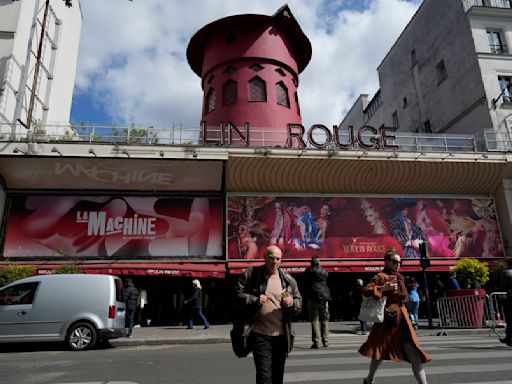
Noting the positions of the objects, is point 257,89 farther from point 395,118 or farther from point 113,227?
point 395,118

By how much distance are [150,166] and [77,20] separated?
15.5 m

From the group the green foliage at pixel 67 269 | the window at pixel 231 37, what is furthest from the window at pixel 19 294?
the window at pixel 231 37

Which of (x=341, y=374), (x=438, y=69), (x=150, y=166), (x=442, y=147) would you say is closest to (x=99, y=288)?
(x=341, y=374)

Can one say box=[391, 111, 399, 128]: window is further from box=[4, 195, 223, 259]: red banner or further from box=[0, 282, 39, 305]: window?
box=[0, 282, 39, 305]: window

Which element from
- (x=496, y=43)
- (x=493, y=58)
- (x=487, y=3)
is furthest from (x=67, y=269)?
(x=487, y=3)

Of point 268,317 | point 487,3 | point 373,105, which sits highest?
point 373,105

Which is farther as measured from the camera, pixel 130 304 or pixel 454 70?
pixel 454 70

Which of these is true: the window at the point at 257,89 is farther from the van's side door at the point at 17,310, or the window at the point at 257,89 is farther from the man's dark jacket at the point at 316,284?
the van's side door at the point at 17,310

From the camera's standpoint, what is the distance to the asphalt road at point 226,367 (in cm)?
530

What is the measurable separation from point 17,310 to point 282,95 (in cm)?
1581

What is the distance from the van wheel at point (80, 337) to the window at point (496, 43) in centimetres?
2199

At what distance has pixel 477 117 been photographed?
67.6ft

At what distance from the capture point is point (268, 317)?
3.83 metres

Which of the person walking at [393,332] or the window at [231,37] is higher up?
the window at [231,37]
